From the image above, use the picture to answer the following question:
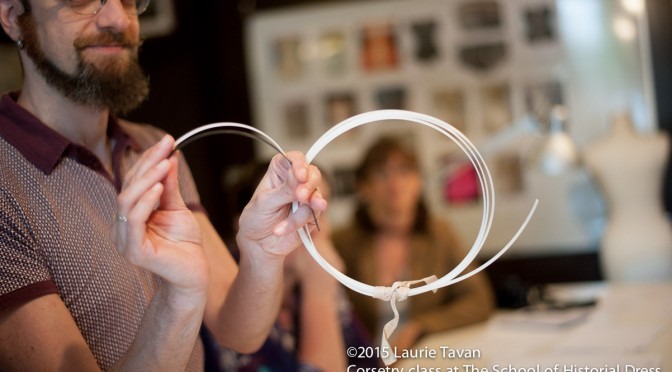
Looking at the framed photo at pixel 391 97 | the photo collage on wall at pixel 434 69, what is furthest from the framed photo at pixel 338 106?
the framed photo at pixel 391 97

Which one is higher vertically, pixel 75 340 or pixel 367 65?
pixel 367 65

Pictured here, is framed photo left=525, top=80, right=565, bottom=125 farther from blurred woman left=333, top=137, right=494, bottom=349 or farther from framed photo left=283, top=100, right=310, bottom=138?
framed photo left=283, top=100, right=310, bottom=138

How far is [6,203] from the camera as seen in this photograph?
108cm

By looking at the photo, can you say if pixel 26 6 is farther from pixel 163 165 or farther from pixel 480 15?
pixel 480 15

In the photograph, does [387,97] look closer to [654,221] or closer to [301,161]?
[654,221]

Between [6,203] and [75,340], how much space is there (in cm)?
21

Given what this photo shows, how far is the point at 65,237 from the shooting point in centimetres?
112

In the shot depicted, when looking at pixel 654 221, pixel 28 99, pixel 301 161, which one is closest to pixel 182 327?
pixel 301 161

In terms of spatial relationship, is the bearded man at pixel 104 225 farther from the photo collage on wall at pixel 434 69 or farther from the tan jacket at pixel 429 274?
the photo collage on wall at pixel 434 69

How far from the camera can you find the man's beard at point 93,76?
3.89ft

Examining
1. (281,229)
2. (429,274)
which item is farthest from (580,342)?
(281,229)

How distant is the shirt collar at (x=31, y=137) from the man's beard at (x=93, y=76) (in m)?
0.06

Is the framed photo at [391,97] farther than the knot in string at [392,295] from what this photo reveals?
Yes

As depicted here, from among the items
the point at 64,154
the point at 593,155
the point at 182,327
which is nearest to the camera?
the point at 182,327
